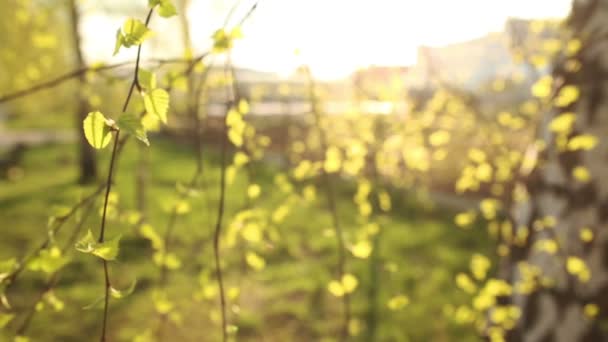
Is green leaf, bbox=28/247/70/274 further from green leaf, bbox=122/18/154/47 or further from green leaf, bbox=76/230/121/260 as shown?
green leaf, bbox=122/18/154/47

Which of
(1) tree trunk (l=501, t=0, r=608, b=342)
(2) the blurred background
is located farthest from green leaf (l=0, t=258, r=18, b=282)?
(1) tree trunk (l=501, t=0, r=608, b=342)

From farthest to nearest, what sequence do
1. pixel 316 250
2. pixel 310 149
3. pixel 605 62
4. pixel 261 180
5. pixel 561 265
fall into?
pixel 310 149 → pixel 261 180 → pixel 316 250 → pixel 561 265 → pixel 605 62

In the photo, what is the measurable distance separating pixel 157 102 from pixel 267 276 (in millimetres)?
4819

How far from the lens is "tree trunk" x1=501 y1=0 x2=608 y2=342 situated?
264 centimetres

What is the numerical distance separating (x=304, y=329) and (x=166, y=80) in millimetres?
3332

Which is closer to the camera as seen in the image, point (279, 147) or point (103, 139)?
point (103, 139)

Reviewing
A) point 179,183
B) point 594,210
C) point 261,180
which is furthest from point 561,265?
point 261,180

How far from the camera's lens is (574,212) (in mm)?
2779

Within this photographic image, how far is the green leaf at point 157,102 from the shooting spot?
0.95 m

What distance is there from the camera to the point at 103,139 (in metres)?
0.85

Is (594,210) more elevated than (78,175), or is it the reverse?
(594,210)

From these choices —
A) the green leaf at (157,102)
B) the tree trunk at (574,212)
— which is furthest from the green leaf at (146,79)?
the tree trunk at (574,212)

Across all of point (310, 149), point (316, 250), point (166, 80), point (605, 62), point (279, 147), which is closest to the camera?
point (166, 80)

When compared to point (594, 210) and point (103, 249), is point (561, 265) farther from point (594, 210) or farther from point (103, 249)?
point (103, 249)
